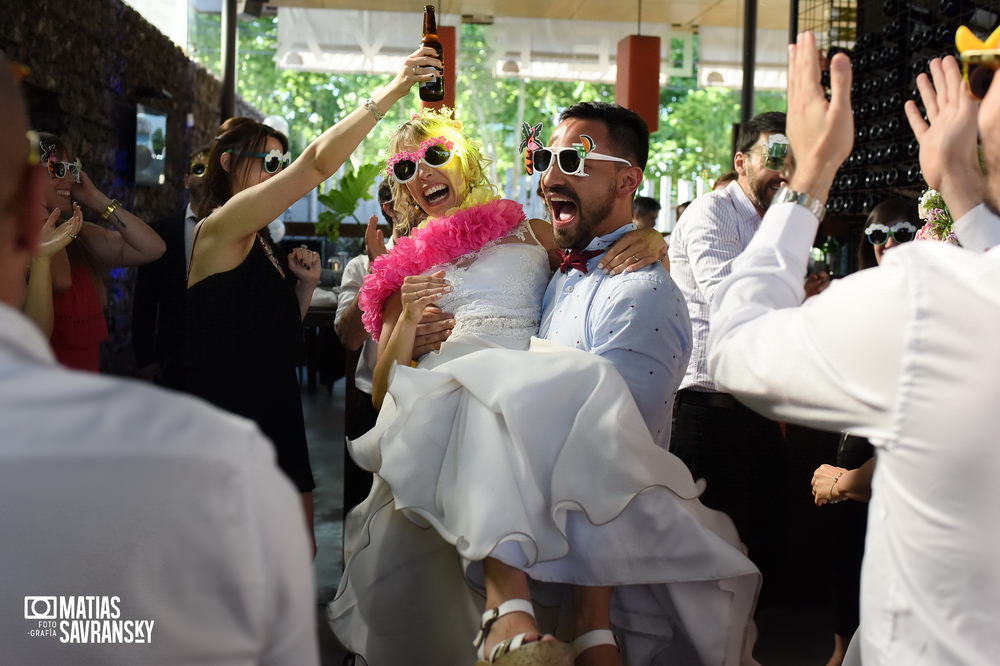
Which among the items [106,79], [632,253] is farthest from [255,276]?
[106,79]

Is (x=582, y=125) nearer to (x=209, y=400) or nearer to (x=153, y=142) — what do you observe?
(x=209, y=400)

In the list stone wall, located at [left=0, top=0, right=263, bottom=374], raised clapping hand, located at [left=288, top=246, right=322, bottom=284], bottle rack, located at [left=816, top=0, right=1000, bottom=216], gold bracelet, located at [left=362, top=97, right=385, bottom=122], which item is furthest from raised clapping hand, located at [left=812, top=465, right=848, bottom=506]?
bottle rack, located at [left=816, top=0, right=1000, bottom=216]

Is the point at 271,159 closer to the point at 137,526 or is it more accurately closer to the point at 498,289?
the point at 498,289

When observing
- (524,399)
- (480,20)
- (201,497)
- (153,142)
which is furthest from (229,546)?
(480,20)

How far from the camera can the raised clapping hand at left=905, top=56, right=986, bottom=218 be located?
133 centimetres

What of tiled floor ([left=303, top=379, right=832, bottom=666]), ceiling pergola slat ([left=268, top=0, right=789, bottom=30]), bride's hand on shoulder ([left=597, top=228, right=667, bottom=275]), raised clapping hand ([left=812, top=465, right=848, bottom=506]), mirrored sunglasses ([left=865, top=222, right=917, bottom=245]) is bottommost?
tiled floor ([left=303, top=379, right=832, bottom=666])

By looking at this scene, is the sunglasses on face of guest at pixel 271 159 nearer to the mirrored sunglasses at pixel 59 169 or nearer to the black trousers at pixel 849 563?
the mirrored sunglasses at pixel 59 169

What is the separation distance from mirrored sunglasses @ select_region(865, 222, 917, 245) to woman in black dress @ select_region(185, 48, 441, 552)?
1.71 meters

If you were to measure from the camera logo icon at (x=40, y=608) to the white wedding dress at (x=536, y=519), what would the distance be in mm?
1002

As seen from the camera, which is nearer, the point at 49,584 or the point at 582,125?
the point at 49,584

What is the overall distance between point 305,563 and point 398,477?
3.69 feet

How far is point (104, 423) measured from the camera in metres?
0.83

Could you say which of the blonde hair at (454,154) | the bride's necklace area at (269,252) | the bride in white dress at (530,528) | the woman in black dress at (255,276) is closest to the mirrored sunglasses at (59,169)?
the woman in black dress at (255,276)

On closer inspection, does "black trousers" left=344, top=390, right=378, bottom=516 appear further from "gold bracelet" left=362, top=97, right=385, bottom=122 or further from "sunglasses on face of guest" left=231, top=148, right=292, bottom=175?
"gold bracelet" left=362, top=97, right=385, bottom=122
